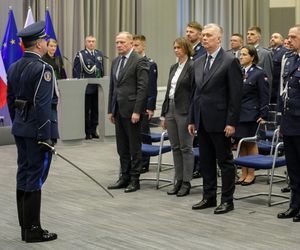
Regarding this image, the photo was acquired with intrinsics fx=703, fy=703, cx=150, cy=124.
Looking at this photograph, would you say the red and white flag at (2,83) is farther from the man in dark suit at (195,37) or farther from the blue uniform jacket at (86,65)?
the man in dark suit at (195,37)

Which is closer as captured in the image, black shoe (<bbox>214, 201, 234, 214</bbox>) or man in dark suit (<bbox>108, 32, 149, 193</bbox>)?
black shoe (<bbox>214, 201, 234, 214</bbox>)

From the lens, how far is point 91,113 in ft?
37.0

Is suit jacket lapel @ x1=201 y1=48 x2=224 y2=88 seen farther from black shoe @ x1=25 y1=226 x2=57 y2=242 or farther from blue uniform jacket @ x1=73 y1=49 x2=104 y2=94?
blue uniform jacket @ x1=73 y1=49 x2=104 y2=94

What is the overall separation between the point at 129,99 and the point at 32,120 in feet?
6.73

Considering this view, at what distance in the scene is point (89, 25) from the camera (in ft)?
41.7

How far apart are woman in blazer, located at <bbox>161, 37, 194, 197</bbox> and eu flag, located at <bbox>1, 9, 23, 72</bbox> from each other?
4373mm

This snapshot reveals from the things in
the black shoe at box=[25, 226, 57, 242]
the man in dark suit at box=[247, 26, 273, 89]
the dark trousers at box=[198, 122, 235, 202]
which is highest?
the man in dark suit at box=[247, 26, 273, 89]

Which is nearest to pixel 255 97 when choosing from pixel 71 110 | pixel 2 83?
pixel 71 110

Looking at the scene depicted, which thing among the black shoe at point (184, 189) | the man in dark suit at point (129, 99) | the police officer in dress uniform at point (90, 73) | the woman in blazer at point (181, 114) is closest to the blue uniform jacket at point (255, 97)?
the woman in blazer at point (181, 114)

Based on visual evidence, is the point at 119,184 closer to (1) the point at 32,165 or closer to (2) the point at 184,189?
(2) the point at 184,189

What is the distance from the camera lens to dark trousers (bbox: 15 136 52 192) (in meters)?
5.07

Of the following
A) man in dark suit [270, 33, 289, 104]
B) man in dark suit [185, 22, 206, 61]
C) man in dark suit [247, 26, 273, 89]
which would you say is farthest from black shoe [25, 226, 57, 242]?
man in dark suit [270, 33, 289, 104]

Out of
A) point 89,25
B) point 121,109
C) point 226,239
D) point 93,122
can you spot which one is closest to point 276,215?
point 226,239

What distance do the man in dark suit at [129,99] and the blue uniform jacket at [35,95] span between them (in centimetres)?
189
